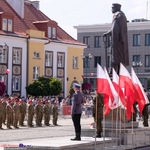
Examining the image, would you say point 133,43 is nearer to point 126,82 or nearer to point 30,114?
point 30,114

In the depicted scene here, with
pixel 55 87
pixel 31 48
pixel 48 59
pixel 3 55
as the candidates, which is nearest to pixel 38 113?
pixel 55 87

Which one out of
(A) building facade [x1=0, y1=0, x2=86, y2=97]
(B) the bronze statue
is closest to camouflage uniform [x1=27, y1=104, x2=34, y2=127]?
(B) the bronze statue

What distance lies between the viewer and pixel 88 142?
53.7 ft

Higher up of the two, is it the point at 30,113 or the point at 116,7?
the point at 116,7

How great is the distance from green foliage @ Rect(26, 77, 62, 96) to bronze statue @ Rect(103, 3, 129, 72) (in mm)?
30752

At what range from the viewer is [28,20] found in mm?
59750

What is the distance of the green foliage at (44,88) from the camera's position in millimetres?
51375

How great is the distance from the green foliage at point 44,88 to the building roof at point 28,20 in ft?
16.8

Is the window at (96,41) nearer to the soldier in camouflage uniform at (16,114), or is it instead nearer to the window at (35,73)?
the window at (35,73)

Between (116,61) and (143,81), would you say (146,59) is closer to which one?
(143,81)

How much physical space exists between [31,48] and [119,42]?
35.7 m

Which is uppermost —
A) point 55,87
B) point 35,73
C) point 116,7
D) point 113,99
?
point 116,7

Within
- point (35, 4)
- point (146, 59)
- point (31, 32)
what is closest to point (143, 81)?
point (146, 59)

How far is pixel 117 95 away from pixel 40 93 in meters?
34.6
